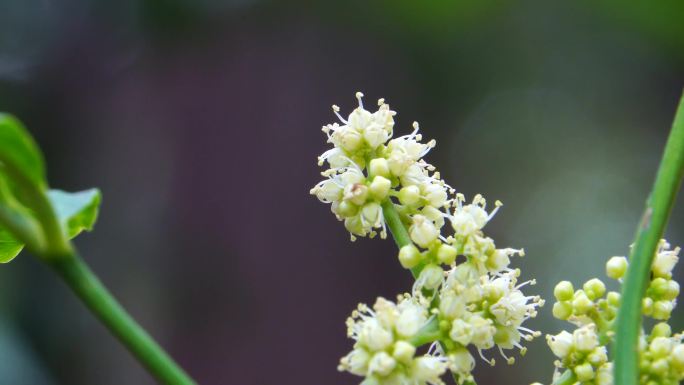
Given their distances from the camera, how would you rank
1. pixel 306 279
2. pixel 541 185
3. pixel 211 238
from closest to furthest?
pixel 306 279
pixel 211 238
pixel 541 185

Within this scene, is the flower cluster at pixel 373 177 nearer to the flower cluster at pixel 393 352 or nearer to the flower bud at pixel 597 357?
the flower cluster at pixel 393 352

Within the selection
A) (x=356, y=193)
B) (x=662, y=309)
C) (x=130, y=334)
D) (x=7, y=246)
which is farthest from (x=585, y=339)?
(x=7, y=246)

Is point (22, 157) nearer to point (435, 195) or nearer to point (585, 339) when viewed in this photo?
point (435, 195)

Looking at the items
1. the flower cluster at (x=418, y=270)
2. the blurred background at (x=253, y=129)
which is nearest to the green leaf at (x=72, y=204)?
the flower cluster at (x=418, y=270)

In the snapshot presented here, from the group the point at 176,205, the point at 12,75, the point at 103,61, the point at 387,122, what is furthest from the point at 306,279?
the point at 387,122

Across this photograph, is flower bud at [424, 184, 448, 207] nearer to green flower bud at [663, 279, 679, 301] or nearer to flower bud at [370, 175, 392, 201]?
flower bud at [370, 175, 392, 201]

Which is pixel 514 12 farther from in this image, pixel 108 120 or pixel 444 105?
pixel 108 120

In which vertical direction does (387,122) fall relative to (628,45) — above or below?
below
